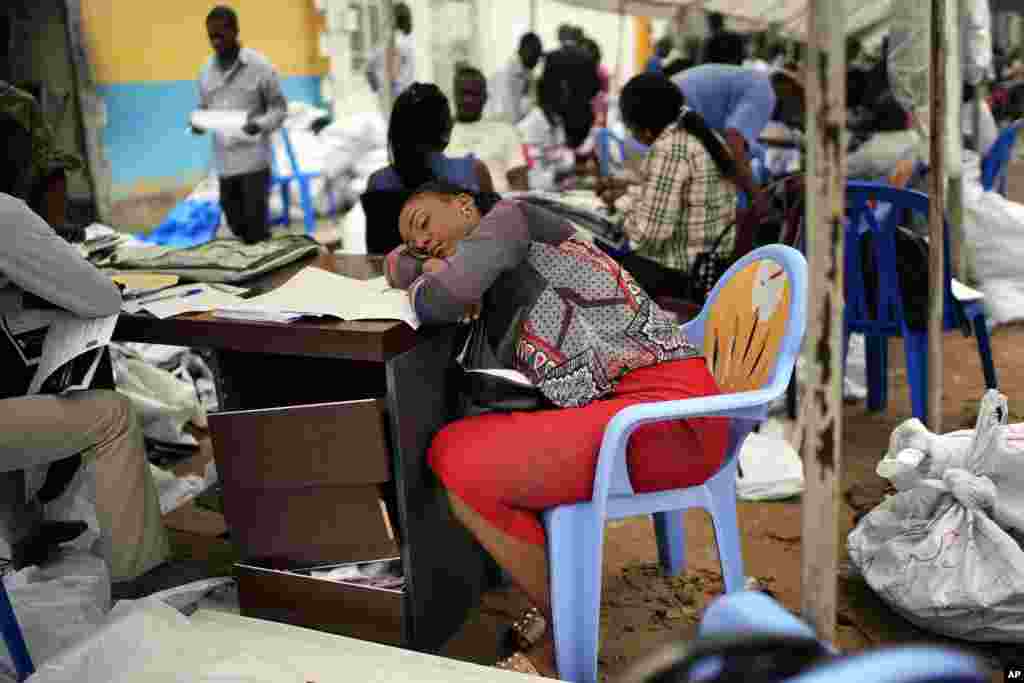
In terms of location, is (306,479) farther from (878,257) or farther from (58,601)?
(878,257)

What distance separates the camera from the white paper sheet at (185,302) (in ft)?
6.68

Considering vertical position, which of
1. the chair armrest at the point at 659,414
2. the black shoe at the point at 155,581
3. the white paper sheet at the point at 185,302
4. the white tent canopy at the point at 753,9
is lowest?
the black shoe at the point at 155,581

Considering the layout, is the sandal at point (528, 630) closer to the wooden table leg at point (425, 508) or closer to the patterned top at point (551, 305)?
the wooden table leg at point (425, 508)

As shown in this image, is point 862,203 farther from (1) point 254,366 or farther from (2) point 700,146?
(1) point 254,366

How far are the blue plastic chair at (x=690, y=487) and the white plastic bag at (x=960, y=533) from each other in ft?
1.30

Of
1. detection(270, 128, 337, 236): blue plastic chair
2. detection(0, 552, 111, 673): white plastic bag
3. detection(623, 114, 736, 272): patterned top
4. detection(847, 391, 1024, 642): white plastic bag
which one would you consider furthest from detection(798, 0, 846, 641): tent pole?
detection(270, 128, 337, 236): blue plastic chair

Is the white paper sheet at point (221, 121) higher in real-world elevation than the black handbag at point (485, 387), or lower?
higher

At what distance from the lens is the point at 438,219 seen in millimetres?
2023

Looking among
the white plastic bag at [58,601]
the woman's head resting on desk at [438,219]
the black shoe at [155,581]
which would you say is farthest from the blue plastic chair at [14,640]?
the woman's head resting on desk at [438,219]

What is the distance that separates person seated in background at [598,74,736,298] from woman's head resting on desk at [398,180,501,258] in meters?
1.20

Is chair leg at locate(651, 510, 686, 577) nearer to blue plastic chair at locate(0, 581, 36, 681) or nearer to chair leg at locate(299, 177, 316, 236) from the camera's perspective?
blue plastic chair at locate(0, 581, 36, 681)

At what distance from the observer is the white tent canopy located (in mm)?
8469

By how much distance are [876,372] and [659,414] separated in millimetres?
2016

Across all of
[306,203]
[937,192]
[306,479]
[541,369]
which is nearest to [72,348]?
[306,479]
